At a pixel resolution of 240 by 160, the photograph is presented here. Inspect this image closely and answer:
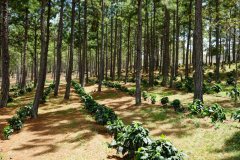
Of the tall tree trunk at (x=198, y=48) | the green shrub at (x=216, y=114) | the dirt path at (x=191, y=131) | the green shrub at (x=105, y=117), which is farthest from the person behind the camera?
the tall tree trunk at (x=198, y=48)

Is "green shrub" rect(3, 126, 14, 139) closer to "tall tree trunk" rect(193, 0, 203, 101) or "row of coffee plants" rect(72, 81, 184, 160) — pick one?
"row of coffee plants" rect(72, 81, 184, 160)

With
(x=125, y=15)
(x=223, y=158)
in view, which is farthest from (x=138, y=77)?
(x=125, y=15)

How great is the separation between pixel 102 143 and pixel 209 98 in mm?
12302

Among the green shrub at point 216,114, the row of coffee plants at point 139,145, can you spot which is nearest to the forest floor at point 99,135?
the green shrub at point 216,114

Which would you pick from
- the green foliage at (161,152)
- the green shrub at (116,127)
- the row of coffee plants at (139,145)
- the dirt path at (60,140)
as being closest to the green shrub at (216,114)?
the green shrub at (116,127)

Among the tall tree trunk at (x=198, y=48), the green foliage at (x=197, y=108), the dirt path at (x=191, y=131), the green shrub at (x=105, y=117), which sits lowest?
the dirt path at (x=191, y=131)

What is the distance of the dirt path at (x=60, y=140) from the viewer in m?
11.2

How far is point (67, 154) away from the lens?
11258 millimetres

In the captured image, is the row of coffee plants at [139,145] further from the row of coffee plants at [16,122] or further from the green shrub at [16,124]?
the green shrub at [16,124]

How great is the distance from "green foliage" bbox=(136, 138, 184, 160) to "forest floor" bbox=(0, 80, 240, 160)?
2067 millimetres

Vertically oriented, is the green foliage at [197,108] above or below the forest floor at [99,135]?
above

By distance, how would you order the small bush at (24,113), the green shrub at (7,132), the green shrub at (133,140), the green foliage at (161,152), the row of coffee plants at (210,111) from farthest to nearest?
the small bush at (24,113)
the row of coffee plants at (210,111)
the green shrub at (7,132)
the green shrub at (133,140)
the green foliage at (161,152)

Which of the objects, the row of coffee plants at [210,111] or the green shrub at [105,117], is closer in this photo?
the row of coffee plants at [210,111]

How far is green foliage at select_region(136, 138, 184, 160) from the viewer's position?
25.2 feet
